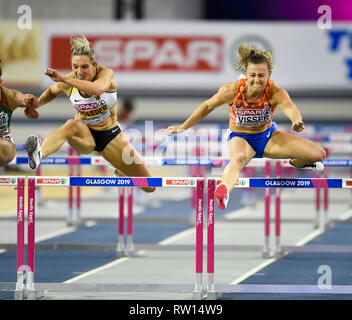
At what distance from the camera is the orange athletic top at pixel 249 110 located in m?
8.19

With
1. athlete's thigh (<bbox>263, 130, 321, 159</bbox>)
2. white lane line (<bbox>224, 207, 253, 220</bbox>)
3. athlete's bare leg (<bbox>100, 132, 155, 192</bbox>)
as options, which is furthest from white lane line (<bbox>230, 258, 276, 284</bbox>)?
white lane line (<bbox>224, 207, 253, 220</bbox>)

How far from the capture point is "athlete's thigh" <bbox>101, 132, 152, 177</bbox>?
9.12 m

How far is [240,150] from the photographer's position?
819 centimetres

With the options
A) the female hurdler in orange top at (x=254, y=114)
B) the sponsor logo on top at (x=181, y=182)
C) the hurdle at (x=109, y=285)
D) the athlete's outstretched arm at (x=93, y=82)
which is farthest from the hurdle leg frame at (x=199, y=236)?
the athlete's outstretched arm at (x=93, y=82)

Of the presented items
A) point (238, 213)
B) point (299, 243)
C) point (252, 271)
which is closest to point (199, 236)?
point (252, 271)

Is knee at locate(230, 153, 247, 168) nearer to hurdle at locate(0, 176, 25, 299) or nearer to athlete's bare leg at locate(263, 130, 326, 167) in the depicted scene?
athlete's bare leg at locate(263, 130, 326, 167)

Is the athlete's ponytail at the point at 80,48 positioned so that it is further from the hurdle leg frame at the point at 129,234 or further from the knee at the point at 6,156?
the hurdle leg frame at the point at 129,234

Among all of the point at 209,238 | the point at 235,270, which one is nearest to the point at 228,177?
the point at 209,238

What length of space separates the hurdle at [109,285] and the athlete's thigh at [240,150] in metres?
0.53

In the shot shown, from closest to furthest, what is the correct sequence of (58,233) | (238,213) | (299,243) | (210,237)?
(210,237), (299,243), (58,233), (238,213)

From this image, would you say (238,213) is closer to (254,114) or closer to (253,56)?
(254,114)

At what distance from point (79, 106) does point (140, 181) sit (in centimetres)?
125

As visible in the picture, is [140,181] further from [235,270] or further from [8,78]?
[8,78]

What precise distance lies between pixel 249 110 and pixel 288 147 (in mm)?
511
